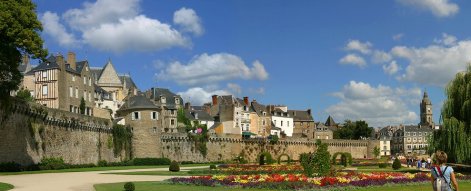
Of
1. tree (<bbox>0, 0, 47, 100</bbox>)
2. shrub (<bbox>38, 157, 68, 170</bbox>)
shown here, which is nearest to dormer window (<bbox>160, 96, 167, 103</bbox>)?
shrub (<bbox>38, 157, 68, 170</bbox>)

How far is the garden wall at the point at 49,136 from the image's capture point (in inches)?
1705

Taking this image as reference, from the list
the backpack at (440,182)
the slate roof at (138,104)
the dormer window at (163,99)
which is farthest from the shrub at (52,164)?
the dormer window at (163,99)

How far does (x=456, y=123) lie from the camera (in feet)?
127

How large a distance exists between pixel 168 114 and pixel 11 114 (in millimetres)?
49073

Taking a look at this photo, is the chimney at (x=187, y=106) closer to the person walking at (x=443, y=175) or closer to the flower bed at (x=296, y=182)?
the flower bed at (x=296, y=182)

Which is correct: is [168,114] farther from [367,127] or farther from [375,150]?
[367,127]

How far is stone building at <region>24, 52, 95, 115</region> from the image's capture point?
7294 centimetres

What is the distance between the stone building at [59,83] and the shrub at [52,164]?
21857 mm

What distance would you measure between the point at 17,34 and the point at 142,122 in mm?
34111

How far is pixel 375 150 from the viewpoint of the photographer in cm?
12100

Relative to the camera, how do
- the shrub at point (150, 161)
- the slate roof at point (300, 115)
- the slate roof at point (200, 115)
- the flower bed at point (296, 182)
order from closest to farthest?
the flower bed at point (296, 182)
the shrub at point (150, 161)
the slate roof at point (200, 115)
the slate roof at point (300, 115)

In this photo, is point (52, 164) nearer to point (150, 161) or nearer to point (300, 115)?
point (150, 161)

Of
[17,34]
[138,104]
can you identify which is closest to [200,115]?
[138,104]

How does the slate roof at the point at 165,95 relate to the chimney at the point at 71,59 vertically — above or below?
below
